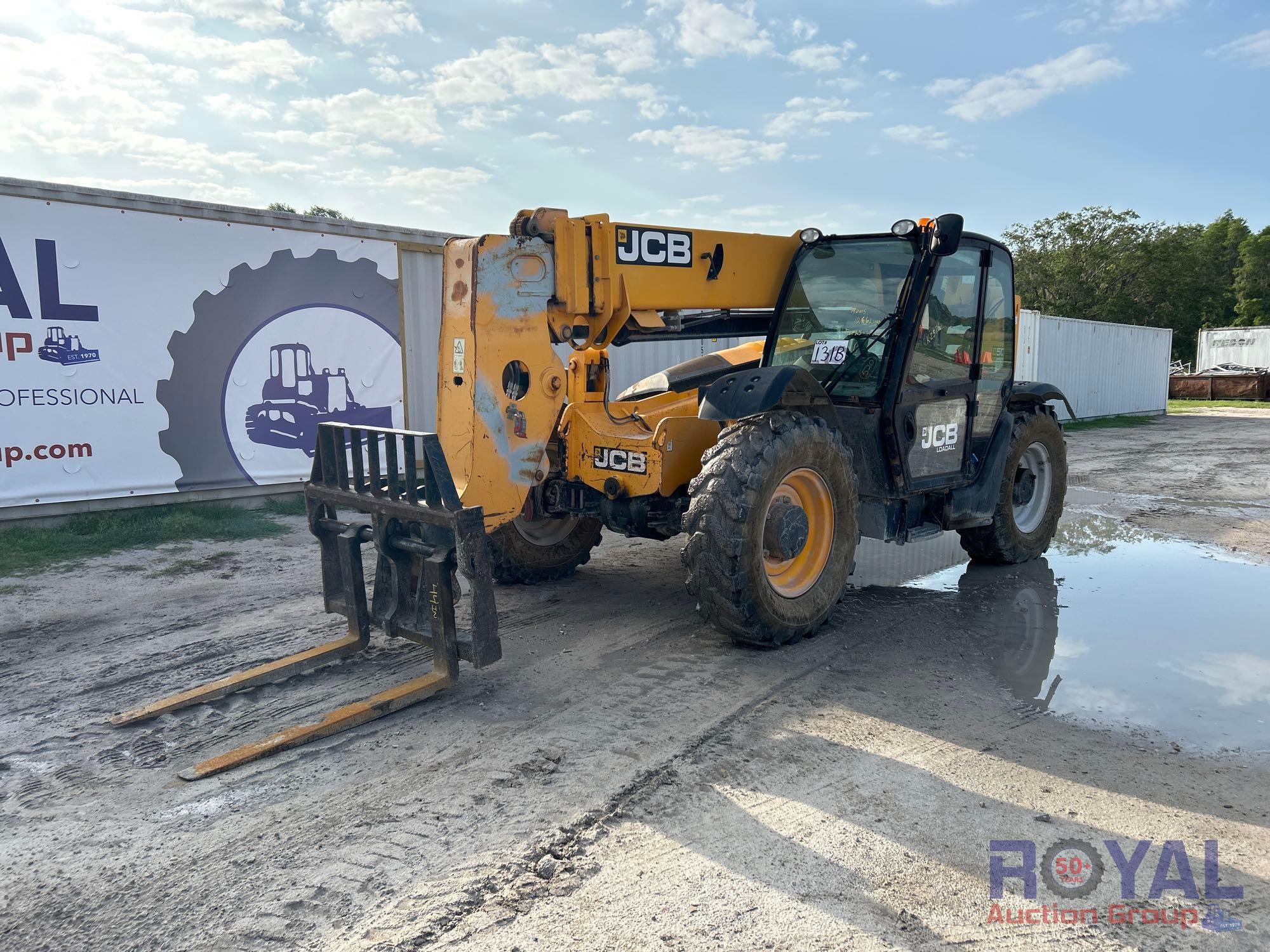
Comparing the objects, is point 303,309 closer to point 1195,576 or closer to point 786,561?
point 786,561

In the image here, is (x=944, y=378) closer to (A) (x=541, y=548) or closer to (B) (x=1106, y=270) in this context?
(A) (x=541, y=548)

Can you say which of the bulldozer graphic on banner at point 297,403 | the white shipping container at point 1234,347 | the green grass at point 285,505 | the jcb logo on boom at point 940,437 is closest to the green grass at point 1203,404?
the white shipping container at point 1234,347

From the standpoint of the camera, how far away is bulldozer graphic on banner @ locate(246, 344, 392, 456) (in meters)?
9.62

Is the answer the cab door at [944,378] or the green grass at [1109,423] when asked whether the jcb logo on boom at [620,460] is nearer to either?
the cab door at [944,378]

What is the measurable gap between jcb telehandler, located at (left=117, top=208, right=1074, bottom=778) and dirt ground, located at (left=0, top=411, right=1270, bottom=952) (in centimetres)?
32

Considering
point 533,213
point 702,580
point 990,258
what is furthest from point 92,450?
point 990,258

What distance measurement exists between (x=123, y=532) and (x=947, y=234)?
7.35m

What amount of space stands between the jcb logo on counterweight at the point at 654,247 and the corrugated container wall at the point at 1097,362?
1606 centimetres

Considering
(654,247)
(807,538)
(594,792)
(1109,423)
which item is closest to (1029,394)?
(807,538)

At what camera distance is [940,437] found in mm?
6195

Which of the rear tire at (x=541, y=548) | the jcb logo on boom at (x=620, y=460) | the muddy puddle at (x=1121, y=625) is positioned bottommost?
the muddy puddle at (x=1121, y=625)

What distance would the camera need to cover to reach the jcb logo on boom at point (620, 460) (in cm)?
524

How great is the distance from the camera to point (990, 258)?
636 centimetres


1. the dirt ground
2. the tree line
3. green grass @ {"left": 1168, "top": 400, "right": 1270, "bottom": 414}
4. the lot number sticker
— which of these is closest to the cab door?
the lot number sticker
